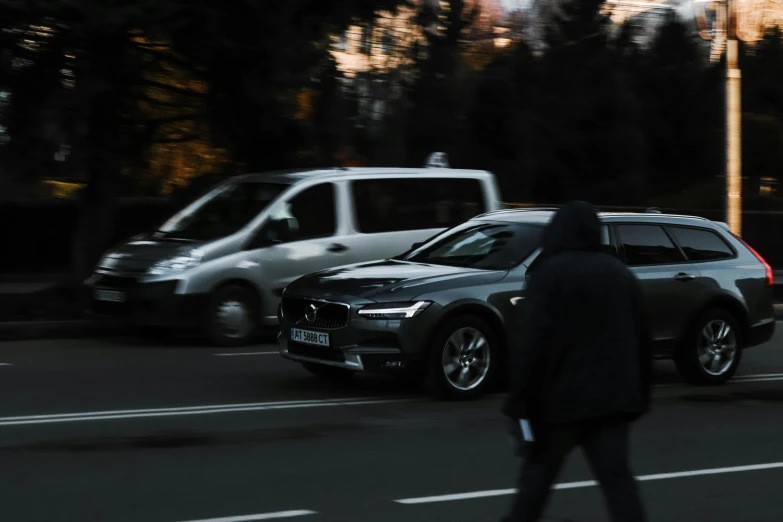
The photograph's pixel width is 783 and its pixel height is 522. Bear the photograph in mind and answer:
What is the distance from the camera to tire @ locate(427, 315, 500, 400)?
10.0 metres

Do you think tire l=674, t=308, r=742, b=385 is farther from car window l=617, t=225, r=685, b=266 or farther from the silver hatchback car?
the silver hatchback car

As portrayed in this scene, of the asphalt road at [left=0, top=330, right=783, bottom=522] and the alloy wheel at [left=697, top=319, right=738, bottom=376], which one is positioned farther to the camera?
the alloy wheel at [left=697, top=319, right=738, bottom=376]

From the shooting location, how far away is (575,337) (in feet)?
16.0

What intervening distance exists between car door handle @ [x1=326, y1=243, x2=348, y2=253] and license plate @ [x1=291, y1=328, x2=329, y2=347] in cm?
377

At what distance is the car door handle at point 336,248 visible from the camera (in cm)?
1417

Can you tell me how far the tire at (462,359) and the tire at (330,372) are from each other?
1.24 metres

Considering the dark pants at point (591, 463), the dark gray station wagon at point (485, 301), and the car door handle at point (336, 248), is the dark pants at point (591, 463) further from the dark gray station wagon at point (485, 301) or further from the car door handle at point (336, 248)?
the car door handle at point (336, 248)

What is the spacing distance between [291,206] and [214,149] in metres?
4.33

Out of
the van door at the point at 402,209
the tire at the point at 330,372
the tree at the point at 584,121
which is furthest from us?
the tree at the point at 584,121

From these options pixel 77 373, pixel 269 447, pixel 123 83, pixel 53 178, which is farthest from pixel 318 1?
pixel 269 447

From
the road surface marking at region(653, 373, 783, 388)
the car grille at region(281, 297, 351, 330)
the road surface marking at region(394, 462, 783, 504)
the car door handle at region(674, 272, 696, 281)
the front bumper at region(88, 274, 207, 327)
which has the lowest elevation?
the road surface marking at region(653, 373, 783, 388)

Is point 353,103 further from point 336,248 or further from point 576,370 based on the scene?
point 576,370

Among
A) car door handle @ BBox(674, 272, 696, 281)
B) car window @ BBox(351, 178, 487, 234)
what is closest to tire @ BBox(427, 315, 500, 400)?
car door handle @ BBox(674, 272, 696, 281)

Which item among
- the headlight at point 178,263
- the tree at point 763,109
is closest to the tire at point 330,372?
the headlight at point 178,263
